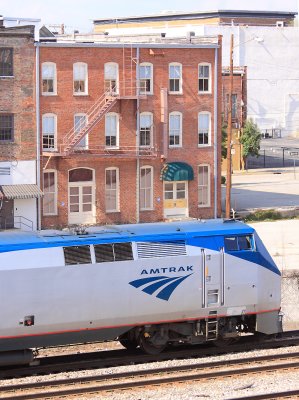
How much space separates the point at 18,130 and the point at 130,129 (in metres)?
6.09

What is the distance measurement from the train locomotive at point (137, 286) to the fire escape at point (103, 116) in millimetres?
24212

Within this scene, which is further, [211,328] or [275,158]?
[275,158]

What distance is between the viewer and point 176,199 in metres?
50.2

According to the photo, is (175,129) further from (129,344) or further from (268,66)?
(268,66)

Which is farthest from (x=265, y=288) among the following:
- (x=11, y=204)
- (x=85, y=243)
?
(x=11, y=204)

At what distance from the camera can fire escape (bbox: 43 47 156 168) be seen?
4688 centimetres

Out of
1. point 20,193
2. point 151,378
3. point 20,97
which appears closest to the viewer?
point 151,378

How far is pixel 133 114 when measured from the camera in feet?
159

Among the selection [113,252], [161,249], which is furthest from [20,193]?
[113,252]

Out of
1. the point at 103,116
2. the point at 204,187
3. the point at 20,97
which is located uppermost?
the point at 20,97

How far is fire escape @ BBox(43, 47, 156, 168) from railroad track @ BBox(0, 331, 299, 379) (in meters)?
24.3

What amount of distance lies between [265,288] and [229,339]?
1.67m

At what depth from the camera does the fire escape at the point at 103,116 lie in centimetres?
4688

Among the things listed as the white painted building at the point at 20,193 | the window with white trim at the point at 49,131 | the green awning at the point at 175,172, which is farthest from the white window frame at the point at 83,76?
the green awning at the point at 175,172
